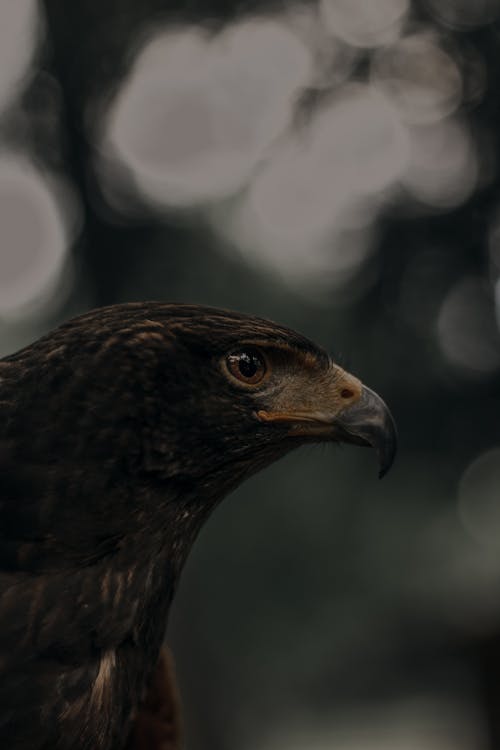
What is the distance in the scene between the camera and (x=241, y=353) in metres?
2.37

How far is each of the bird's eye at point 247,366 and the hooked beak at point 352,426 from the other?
0.35ft

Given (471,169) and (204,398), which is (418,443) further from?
(204,398)

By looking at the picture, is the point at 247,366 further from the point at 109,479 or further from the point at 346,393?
the point at 109,479

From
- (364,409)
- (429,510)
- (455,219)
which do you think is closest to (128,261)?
(455,219)

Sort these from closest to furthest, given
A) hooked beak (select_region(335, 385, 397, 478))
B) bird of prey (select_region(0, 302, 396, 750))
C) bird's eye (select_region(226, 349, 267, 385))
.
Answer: bird of prey (select_region(0, 302, 396, 750)) → bird's eye (select_region(226, 349, 267, 385)) → hooked beak (select_region(335, 385, 397, 478))

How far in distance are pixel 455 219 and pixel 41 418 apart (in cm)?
777

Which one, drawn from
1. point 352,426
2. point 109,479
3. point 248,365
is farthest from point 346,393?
point 109,479

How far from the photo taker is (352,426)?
2477 mm

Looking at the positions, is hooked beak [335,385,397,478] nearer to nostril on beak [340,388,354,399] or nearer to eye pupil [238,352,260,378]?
nostril on beak [340,388,354,399]

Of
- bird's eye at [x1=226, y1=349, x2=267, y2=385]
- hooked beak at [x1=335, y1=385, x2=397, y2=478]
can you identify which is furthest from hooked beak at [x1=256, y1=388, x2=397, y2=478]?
bird's eye at [x1=226, y1=349, x2=267, y2=385]

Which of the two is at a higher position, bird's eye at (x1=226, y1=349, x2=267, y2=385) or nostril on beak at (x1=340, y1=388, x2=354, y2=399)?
bird's eye at (x1=226, y1=349, x2=267, y2=385)

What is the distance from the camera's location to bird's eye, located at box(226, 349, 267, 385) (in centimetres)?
237

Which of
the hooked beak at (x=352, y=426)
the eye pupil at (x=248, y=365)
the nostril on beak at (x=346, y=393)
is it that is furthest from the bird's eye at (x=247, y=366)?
the nostril on beak at (x=346, y=393)

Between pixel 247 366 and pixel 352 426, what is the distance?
0.29 m
